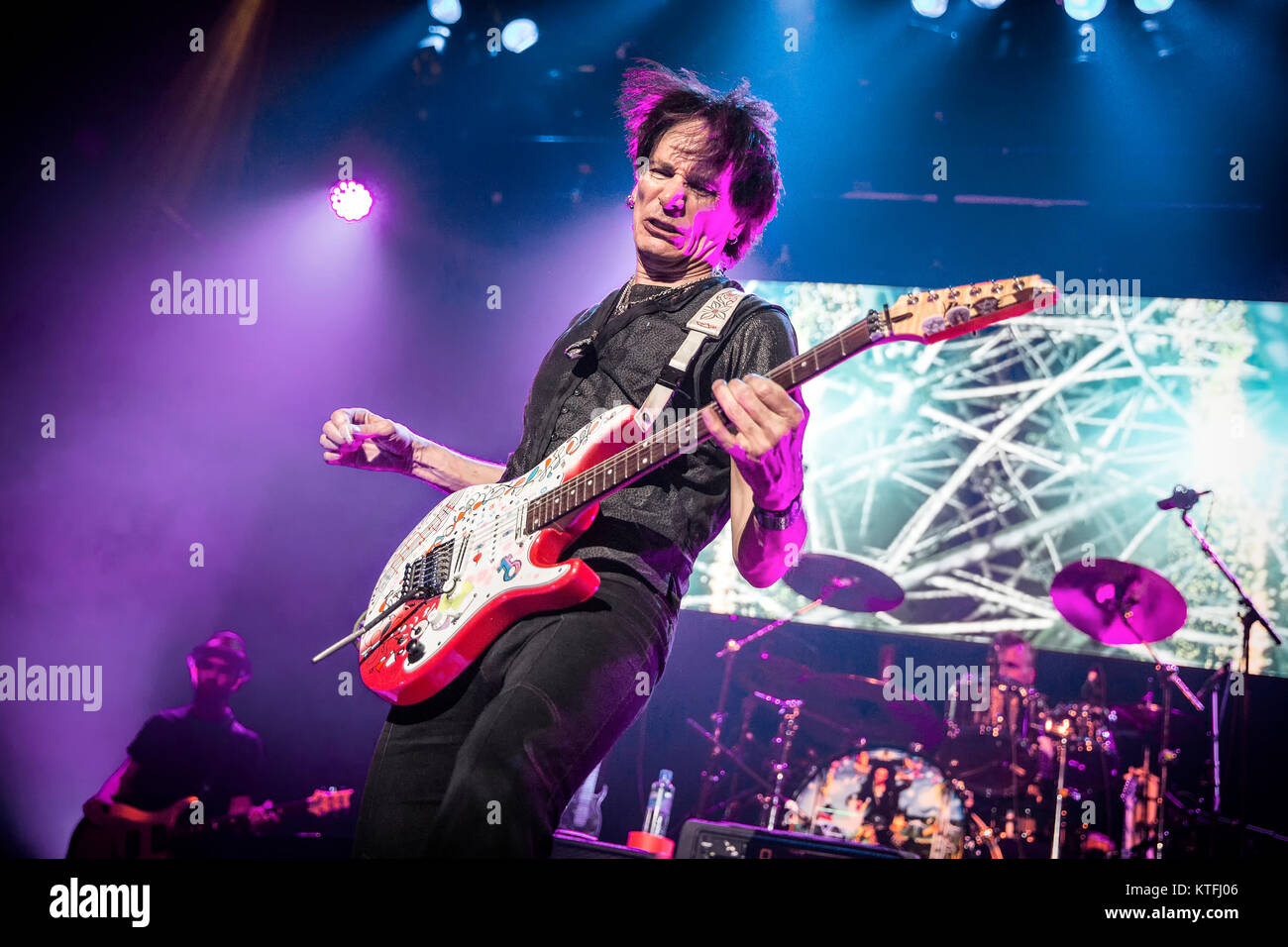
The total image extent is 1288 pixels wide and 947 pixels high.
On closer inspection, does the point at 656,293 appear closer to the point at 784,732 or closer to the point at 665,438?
the point at 665,438

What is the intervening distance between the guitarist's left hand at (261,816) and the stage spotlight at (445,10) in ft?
16.6

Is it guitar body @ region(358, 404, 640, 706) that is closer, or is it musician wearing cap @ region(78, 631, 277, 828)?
guitar body @ region(358, 404, 640, 706)

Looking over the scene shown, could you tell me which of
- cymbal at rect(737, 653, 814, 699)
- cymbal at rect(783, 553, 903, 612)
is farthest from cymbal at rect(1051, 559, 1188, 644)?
cymbal at rect(737, 653, 814, 699)

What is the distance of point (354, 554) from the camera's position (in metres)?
6.29

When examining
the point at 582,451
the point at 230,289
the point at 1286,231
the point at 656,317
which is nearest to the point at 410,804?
the point at 582,451

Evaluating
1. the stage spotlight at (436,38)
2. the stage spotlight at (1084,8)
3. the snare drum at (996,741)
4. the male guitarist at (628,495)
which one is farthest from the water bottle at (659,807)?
the stage spotlight at (1084,8)

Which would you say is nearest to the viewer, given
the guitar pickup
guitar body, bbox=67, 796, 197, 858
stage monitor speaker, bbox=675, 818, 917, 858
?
the guitar pickup

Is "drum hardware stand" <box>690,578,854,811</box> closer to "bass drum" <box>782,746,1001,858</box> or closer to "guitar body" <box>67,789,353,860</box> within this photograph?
"bass drum" <box>782,746,1001,858</box>

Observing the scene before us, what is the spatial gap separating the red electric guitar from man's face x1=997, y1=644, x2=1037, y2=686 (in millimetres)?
4264

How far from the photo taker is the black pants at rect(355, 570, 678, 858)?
194cm

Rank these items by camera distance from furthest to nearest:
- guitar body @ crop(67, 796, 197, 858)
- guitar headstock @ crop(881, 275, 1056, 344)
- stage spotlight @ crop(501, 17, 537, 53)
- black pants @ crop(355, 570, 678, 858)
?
stage spotlight @ crop(501, 17, 537, 53) < guitar body @ crop(67, 796, 197, 858) < guitar headstock @ crop(881, 275, 1056, 344) < black pants @ crop(355, 570, 678, 858)

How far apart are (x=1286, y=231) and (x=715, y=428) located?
5.67 metres

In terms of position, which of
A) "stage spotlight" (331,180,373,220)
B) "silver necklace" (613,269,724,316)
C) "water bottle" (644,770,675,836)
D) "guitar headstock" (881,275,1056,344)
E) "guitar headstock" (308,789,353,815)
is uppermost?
"stage spotlight" (331,180,373,220)
